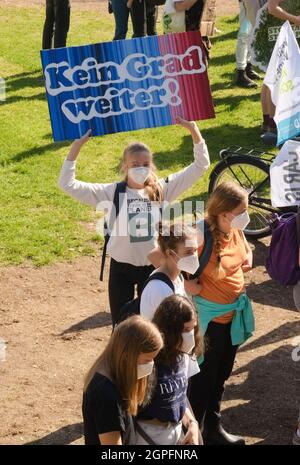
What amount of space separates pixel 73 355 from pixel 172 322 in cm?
242

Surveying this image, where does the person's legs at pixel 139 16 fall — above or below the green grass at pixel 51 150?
above

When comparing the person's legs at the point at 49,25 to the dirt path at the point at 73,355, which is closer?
the dirt path at the point at 73,355

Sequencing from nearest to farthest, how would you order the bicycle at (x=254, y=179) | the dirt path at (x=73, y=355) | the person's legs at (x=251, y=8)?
the dirt path at (x=73, y=355), the bicycle at (x=254, y=179), the person's legs at (x=251, y=8)

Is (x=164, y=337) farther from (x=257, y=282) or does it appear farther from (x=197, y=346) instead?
(x=257, y=282)

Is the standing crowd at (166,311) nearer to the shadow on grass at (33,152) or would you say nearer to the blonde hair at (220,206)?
the blonde hair at (220,206)

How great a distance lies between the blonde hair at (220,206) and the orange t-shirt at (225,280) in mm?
33

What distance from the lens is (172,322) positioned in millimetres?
4453

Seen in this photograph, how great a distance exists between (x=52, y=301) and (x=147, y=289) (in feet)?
9.18

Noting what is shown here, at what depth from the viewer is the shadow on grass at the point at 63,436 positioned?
5.70 metres

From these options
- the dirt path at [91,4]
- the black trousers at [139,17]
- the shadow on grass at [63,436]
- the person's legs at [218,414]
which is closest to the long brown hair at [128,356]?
the person's legs at [218,414]

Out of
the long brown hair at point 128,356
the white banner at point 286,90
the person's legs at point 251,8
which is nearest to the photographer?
the long brown hair at point 128,356

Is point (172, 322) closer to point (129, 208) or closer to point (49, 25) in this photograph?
point (129, 208)

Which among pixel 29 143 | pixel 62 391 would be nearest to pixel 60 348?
pixel 62 391

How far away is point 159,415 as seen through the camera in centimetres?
436
